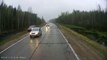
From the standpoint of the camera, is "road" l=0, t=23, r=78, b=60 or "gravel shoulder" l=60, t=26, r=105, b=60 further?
"gravel shoulder" l=60, t=26, r=105, b=60

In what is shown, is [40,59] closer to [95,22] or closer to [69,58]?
[69,58]

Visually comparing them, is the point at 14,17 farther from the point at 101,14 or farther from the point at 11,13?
the point at 101,14

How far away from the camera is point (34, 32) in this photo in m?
44.2

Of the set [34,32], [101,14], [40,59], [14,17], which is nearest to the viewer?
[40,59]

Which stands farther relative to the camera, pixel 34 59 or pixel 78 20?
pixel 78 20

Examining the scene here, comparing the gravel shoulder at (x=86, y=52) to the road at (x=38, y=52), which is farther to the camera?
the gravel shoulder at (x=86, y=52)

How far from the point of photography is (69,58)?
18.3 m

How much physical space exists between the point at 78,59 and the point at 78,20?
147 metres

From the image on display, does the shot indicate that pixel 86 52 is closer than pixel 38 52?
No

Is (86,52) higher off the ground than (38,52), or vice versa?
(38,52)

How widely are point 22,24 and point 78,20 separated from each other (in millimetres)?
61722

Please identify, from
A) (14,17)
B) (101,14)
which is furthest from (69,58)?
(101,14)

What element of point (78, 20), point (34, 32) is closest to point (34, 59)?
point (34, 32)

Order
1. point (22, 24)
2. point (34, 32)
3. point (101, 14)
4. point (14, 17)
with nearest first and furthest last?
1. point (34, 32)
2. point (14, 17)
3. point (22, 24)
4. point (101, 14)
